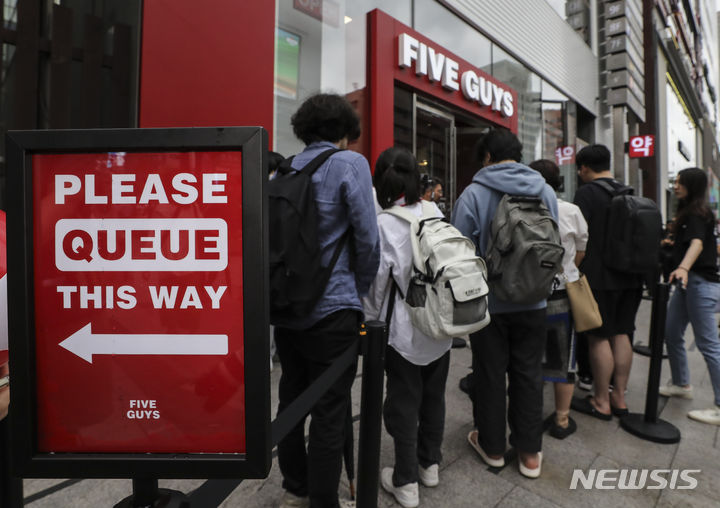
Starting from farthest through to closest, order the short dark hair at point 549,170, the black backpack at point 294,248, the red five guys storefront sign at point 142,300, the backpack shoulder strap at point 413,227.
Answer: the short dark hair at point 549,170 → the backpack shoulder strap at point 413,227 → the black backpack at point 294,248 → the red five guys storefront sign at point 142,300

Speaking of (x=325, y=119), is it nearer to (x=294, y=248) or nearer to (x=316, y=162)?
(x=316, y=162)

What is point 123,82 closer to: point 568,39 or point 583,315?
point 583,315

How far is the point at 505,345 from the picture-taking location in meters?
2.30

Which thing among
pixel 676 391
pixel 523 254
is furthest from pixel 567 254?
pixel 676 391

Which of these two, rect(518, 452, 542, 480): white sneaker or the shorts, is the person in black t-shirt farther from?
rect(518, 452, 542, 480): white sneaker

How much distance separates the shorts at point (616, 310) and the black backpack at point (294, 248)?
2.33 meters

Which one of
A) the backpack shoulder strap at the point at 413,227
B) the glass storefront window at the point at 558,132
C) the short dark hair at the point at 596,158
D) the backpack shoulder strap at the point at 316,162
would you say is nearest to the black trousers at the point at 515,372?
the backpack shoulder strap at the point at 413,227

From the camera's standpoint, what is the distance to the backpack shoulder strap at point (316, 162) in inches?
64.6

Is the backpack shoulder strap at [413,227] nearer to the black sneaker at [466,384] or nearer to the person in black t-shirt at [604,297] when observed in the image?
the person in black t-shirt at [604,297]

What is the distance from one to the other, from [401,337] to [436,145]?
20.9 ft

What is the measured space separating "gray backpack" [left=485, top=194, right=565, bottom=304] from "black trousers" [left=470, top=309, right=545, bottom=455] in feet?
0.60

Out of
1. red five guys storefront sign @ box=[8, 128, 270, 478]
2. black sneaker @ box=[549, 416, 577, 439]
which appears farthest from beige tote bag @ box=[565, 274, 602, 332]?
red five guys storefront sign @ box=[8, 128, 270, 478]

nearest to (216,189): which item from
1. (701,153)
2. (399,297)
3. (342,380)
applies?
(342,380)

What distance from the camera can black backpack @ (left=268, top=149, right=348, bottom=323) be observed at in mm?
1489
